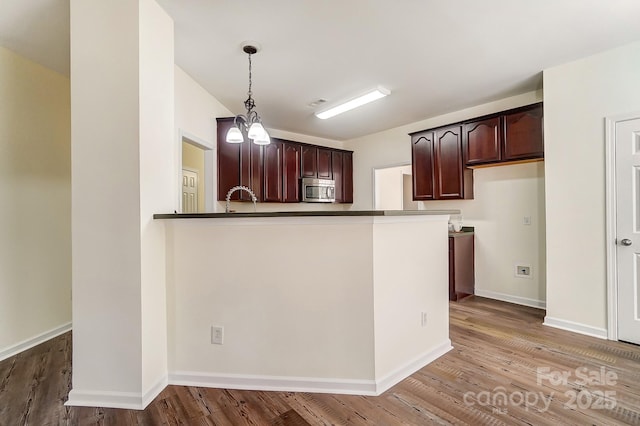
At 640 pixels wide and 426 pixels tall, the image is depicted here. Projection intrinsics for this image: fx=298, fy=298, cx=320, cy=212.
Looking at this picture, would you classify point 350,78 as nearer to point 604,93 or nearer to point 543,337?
point 604,93

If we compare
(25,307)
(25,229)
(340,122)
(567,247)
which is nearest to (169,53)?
(25,229)

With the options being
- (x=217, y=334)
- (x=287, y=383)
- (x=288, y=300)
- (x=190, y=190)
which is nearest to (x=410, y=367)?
(x=287, y=383)

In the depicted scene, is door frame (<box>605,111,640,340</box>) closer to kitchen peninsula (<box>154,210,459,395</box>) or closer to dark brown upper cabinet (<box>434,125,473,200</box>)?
dark brown upper cabinet (<box>434,125,473,200</box>)

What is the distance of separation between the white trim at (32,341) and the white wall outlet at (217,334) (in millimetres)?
1881

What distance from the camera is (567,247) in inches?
116

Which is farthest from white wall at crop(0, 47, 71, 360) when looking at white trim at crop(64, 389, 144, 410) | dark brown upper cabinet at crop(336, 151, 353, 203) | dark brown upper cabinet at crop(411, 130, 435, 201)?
dark brown upper cabinet at crop(411, 130, 435, 201)

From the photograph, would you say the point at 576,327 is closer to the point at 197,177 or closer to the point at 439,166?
the point at 439,166

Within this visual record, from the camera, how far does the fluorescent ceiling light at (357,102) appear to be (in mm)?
3416

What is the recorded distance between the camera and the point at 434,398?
189 centimetres

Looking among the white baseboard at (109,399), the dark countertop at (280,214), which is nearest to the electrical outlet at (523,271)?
the dark countertop at (280,214)

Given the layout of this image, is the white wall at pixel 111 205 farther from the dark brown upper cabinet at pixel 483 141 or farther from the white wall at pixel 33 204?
the dark brown upper cabinet at pixel 483 141

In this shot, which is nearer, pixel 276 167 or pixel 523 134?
pixel 523 134

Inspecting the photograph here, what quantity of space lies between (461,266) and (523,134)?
178 cm

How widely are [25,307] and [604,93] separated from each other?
555cm
